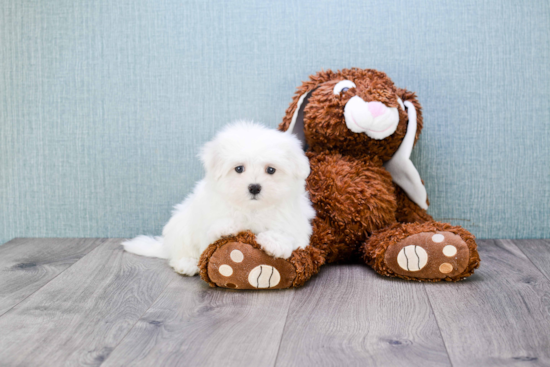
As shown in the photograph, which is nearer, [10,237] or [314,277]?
[314,277]

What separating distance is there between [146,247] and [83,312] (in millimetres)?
531

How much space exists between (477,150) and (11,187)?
5.65 ft

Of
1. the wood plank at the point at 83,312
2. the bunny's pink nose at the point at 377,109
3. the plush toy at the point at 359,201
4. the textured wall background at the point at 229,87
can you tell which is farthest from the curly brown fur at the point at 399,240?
the wood plank at the point at 83,312

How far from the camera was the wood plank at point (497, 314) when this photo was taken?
3.12 ft

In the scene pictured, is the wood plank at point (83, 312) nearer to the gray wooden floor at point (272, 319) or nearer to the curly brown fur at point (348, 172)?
the gray wooden floor at point (272, 319)

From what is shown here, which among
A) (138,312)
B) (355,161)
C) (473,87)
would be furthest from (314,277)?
(473,87)

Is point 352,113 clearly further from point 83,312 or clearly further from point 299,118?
point 83,312

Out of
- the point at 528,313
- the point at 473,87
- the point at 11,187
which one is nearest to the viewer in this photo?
the point at 528,313

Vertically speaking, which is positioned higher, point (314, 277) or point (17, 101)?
point (17, 101)

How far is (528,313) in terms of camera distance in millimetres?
1146

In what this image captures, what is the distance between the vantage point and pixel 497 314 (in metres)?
1.14

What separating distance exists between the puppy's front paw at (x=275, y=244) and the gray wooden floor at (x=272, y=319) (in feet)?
0.34

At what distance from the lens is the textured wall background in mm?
1785

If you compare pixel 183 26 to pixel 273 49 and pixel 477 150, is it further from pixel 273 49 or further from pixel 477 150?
pixel 477 150
